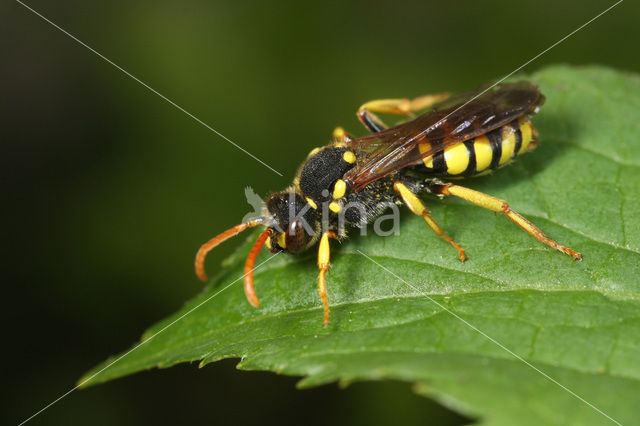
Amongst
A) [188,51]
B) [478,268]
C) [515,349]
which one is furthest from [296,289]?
[188,51]

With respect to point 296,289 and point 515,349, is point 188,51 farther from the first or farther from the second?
point 515,349

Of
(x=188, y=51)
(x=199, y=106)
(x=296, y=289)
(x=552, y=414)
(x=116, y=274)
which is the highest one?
(x=188, y=51)

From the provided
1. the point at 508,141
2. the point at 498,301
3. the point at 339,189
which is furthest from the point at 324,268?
the point at 508,141

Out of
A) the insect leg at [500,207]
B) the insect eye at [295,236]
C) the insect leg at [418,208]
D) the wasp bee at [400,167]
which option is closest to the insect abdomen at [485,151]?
the wasp bee at [400,167]

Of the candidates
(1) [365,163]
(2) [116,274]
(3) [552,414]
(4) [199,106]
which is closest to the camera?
(3) [552,414]

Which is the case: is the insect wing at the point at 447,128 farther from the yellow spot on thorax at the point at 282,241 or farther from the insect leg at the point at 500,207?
the yellow spot on thorax at the point at 282,241

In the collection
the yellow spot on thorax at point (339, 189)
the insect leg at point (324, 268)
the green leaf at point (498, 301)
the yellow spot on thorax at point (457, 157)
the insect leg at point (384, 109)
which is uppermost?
the insect leg at point (384, 109)
